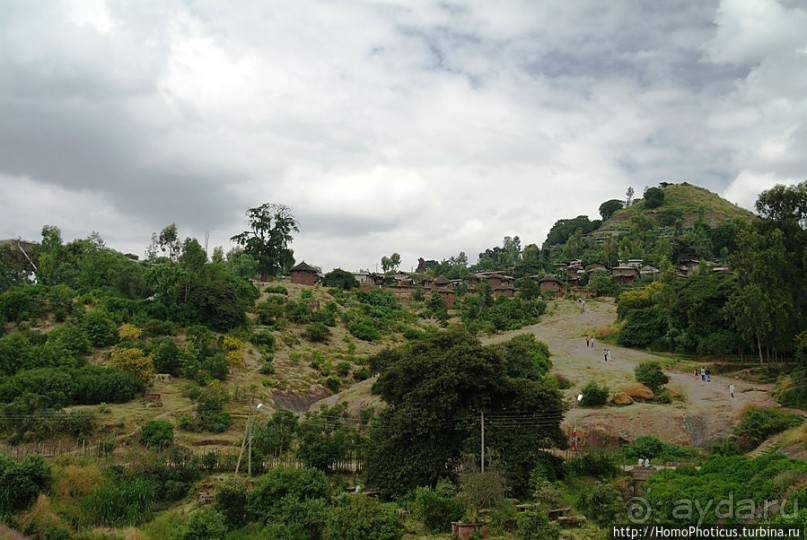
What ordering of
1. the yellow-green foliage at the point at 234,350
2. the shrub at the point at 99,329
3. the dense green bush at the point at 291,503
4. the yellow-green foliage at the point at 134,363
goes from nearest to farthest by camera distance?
1. the dense green bush at the point at 291,503
2. the yellow-green foliage at the point at 134,363
3. the shrub at the point at 99,329
4. the yellow-green foliage at the point at 234,350

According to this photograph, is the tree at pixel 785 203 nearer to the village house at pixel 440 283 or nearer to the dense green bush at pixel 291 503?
the dense green bush at pixel 291 503

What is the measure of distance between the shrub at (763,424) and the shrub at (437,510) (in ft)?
45.9

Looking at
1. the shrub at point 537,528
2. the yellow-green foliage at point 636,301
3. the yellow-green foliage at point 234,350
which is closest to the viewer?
the shrub at point 537,528

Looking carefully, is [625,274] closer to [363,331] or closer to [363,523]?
[363,331]

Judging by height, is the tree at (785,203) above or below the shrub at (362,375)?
above

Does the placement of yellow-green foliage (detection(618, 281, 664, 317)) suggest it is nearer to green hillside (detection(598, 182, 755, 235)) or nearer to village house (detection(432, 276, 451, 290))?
Answer: village house (detection(432, 276, 451, 290))

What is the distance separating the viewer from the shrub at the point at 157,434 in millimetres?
26047

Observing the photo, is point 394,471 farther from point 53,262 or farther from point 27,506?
point 53,262

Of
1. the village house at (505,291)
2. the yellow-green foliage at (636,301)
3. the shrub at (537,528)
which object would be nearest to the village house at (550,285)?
the village house at (505,291)

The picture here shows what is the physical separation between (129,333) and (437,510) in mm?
27019

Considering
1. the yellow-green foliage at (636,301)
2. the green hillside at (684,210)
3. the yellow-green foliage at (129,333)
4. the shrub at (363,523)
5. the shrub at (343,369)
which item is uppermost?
the green hillside at (684,210)

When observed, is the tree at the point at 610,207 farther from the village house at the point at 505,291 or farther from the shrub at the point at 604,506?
the shrub at the point at 604,506

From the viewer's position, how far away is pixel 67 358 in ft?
111

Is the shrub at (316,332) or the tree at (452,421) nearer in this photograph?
the tree at (452,421)
